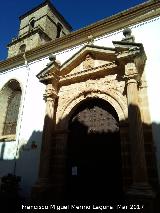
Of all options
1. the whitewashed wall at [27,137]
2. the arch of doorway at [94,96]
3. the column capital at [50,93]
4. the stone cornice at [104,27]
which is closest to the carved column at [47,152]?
the column capital at [50,93]

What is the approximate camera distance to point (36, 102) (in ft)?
26.7

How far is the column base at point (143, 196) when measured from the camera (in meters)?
4.50

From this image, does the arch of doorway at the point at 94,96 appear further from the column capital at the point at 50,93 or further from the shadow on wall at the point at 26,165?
the shadow on wall at the point at 26,165

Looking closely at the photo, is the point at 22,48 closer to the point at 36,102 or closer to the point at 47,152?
the point at 36,102

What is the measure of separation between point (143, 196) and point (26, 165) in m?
4.23

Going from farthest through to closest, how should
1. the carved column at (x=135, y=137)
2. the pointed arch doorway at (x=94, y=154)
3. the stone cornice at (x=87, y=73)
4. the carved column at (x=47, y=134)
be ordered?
the stone cornice at (x=87, y=73)
the carved column at (x=47, y=134)
the pointed arch doorway at (x=94, y=154)
the carved column at (x=135, y=137)

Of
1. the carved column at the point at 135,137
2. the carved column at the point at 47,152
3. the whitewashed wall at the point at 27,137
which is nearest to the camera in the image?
the carved column at the point at 135,137

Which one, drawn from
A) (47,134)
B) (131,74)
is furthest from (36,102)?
(131,74)

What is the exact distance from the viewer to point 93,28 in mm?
7996

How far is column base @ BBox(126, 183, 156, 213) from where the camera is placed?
4500 millimetres

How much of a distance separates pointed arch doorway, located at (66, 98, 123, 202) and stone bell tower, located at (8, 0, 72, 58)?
967 centimetres

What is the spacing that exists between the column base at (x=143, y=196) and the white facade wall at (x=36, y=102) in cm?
97

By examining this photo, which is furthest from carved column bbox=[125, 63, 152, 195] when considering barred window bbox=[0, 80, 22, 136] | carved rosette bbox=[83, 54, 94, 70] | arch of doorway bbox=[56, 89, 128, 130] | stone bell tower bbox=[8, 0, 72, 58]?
stone bell tower bbox=[8, 0, 72, 58]

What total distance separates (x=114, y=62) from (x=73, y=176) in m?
3.46
